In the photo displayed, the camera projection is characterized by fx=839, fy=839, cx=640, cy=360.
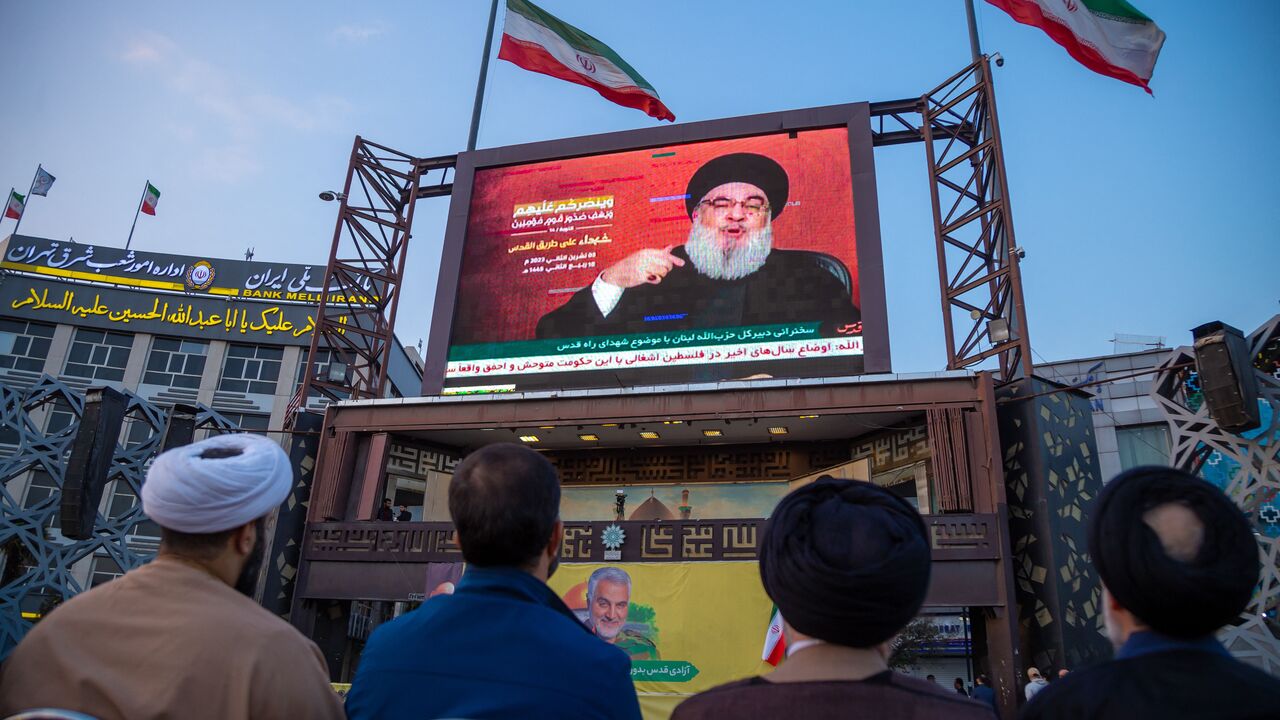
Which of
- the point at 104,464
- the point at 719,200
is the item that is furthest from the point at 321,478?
the point at 719,200

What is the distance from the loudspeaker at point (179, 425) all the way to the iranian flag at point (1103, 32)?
52.8 ft

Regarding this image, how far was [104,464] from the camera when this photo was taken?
42.8ft

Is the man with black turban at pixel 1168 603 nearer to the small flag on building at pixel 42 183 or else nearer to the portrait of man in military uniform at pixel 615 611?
the portrait of man in military uniform at pixel 615 611

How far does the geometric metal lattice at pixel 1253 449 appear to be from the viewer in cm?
967

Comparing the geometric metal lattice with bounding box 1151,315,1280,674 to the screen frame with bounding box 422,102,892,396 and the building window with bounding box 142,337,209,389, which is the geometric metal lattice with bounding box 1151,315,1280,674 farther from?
the building window with bounding box 142,337,209,389

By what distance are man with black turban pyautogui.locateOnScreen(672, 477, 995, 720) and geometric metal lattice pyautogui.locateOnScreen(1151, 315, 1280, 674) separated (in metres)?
9.88

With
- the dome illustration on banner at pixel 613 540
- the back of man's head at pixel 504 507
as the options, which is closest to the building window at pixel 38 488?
the dome illustration on banner at pixel 613 540

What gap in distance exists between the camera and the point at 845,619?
1.67 metres

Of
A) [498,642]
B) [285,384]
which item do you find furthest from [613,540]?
[285,384]

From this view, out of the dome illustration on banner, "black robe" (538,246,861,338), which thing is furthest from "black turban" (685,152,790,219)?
the dome illustration on banner

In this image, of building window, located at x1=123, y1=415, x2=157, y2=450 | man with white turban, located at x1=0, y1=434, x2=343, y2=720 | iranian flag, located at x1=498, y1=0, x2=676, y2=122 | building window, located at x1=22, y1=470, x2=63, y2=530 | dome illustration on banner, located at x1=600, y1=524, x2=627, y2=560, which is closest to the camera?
man with white turban, located at x1=0, y1=434, x2=343, y2=720

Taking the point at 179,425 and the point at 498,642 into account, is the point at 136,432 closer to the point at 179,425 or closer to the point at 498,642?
the point at 179,425

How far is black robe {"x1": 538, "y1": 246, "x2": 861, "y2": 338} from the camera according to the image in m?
14.6

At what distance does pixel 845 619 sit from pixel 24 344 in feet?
126
